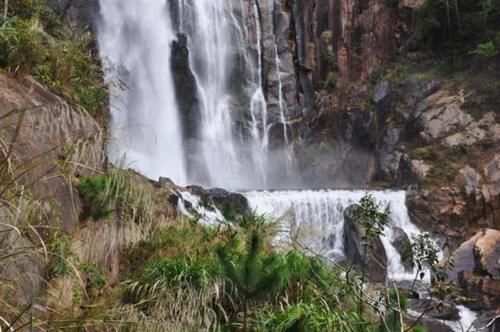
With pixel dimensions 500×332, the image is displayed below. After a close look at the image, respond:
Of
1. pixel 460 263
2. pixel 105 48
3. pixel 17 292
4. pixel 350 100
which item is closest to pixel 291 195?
pixel 460 263

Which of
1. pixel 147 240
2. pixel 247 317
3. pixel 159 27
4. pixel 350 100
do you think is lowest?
pixel 247 317

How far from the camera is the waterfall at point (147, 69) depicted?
25312 mm

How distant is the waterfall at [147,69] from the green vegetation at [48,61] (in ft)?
55.6

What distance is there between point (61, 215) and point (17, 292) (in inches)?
71.4

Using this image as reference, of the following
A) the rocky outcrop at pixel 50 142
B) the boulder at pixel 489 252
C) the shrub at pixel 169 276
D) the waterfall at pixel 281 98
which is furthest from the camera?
the waterfall at pixel 281 98

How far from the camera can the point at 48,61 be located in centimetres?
661

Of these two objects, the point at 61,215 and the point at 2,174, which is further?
the point at 61,215

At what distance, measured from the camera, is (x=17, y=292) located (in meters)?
2.91

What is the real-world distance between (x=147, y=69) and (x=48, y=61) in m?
20.0

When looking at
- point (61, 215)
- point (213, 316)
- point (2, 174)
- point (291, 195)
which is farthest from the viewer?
point (291, 195)

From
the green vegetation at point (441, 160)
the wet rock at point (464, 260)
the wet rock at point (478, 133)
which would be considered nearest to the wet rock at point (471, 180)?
the green vegetation at point (441, 160)

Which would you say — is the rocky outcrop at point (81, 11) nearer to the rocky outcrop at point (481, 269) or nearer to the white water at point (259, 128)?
the white water at point (259, 128)

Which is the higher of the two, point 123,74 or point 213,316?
point 123,74

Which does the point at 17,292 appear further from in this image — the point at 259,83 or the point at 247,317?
the point at 259,83
